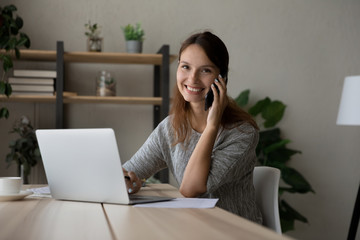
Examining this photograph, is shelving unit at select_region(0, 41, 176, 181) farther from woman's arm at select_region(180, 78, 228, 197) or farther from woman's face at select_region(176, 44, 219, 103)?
woman's arm at select_region(180, 78, 228, 197)

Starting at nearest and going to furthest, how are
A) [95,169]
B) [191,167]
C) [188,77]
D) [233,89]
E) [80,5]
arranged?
[95,169], [191,167], [188,77], [80,5], [233,89]

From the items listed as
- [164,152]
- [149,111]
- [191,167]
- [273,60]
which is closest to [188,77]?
[164,152]

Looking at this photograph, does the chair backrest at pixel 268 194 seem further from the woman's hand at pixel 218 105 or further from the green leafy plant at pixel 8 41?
the green leafy plant at pixel 8 41

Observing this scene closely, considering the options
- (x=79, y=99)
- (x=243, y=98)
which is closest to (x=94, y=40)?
(x=79, y=99)

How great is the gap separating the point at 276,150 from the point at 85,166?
2.86 metres

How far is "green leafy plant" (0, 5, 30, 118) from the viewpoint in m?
3.34

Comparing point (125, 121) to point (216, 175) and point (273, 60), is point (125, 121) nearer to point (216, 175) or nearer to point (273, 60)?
point (273, 60)

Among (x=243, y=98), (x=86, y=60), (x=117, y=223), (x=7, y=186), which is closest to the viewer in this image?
(x=117, y=223)

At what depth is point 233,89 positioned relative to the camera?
4184mm

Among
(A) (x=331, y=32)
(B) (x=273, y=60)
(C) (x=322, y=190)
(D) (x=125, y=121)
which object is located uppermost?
(A) (x=331, y=32)

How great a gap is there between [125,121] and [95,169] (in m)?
2.65

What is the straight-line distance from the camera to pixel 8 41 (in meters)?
3.37

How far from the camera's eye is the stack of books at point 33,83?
3.50 m

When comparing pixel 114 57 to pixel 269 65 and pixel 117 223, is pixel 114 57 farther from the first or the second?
pixel 117 223
